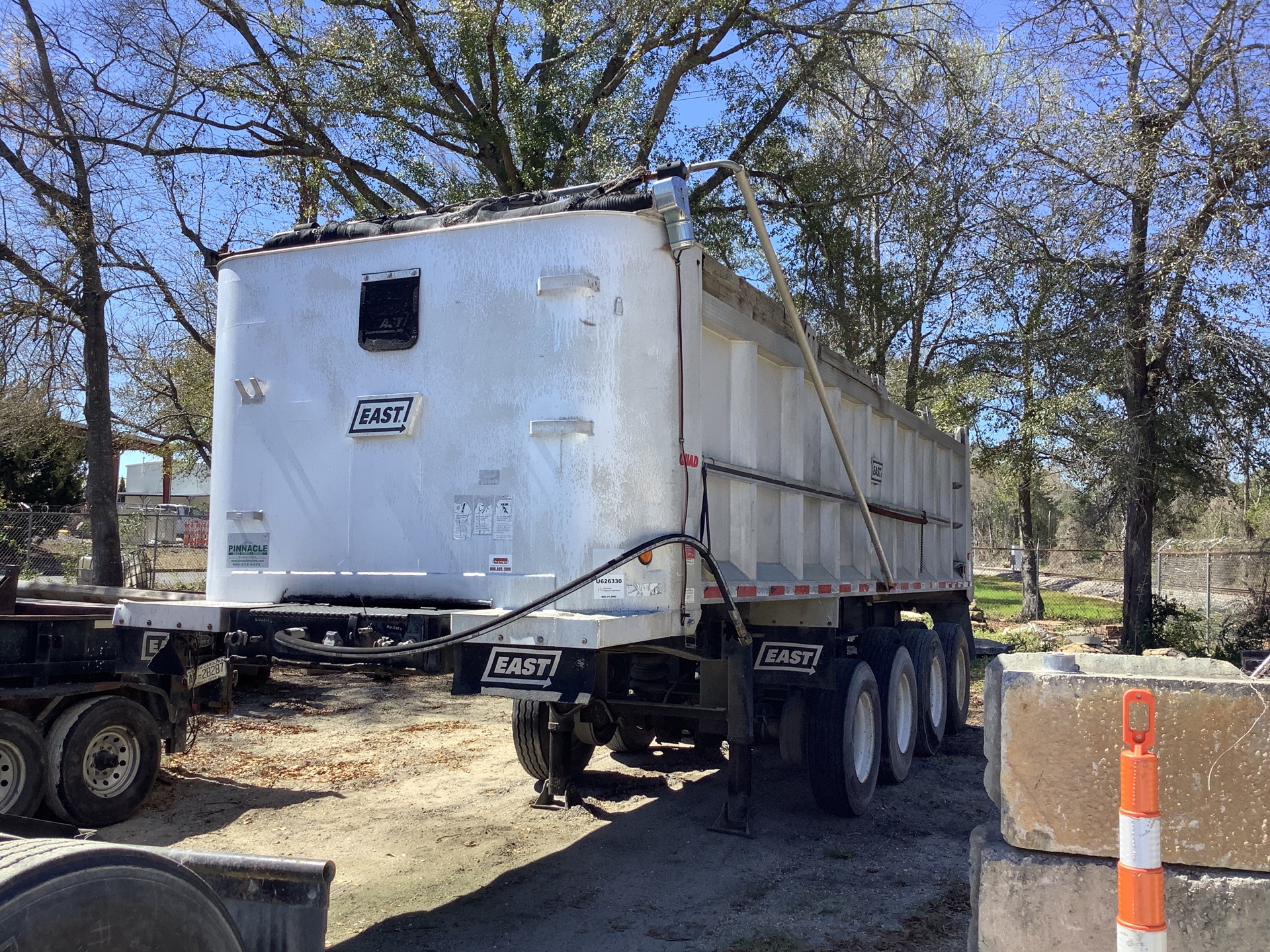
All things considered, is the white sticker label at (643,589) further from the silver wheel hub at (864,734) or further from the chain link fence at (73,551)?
the chain link fence at (73,551)

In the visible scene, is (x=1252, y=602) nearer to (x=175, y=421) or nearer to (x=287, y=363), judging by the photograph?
(x=287, y=363)

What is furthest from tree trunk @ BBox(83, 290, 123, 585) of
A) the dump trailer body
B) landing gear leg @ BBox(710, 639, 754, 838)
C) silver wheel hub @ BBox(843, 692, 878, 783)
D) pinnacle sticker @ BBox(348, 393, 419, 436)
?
silver wheel hub @ BBox(843, 692, 878, 783)

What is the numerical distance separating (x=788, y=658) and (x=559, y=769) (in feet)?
5.73

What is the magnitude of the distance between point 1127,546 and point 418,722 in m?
11.7

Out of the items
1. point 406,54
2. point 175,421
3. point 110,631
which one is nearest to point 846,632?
point 110,631

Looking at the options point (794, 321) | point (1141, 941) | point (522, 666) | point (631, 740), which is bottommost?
point (631, 740)

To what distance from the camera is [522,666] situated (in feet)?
14.9

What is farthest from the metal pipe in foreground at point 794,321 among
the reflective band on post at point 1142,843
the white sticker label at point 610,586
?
the reflective band on post at point 1142,843

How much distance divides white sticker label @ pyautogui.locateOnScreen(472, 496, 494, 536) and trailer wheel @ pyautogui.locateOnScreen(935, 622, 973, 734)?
693 centimetres

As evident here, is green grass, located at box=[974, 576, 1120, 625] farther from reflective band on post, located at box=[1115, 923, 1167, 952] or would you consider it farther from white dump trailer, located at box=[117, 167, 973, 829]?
reflective band on post, located at box=[1115, 923, 1167, 952]

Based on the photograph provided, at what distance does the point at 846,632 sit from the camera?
820 cm

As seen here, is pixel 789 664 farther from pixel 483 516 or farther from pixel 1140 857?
pixel 1140 857

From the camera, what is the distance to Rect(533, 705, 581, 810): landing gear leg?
7.04 m

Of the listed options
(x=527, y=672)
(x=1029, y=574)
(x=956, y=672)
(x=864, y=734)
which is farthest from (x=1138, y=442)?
(x=527, y=672)
